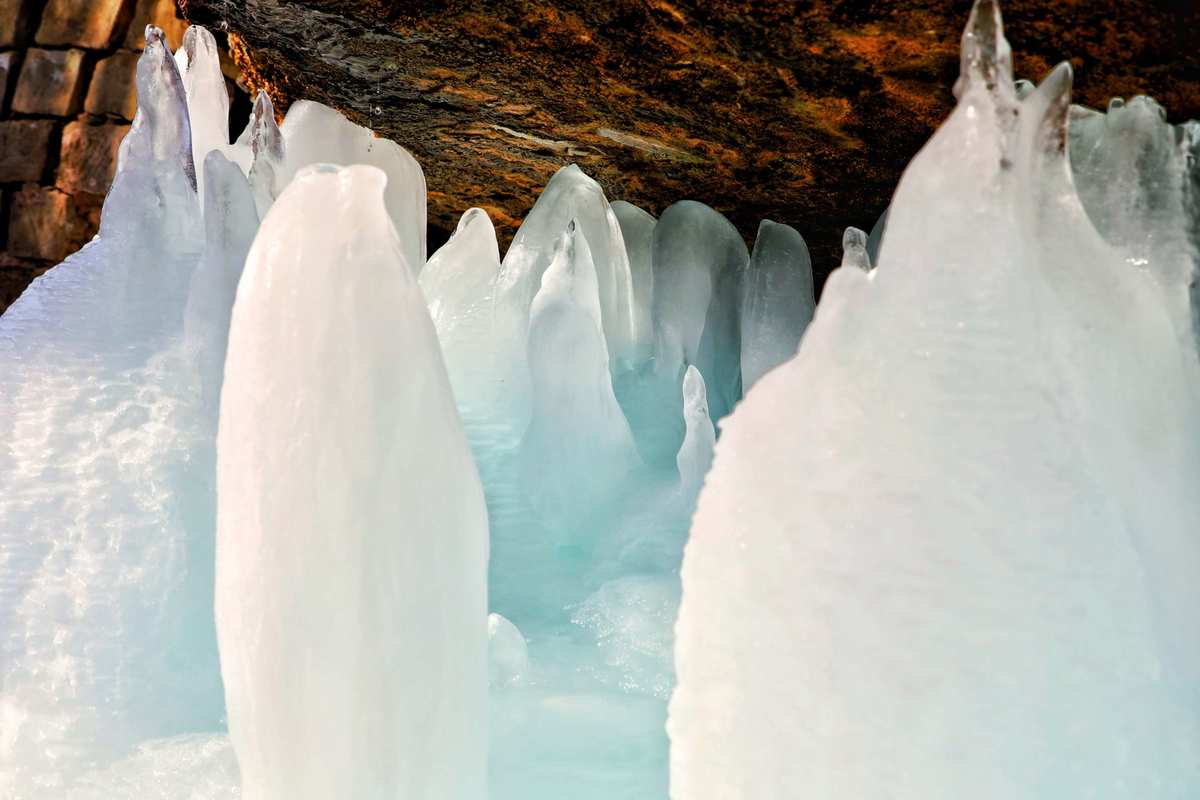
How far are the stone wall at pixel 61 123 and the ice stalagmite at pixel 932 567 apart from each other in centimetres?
469

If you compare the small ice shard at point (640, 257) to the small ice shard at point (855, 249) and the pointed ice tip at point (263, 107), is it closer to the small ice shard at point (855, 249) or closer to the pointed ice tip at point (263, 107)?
the small ice shard at point (855, 249)

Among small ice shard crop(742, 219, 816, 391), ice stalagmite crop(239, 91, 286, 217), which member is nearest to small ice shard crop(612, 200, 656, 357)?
small ice shard crop(742, 219, 816, 391)

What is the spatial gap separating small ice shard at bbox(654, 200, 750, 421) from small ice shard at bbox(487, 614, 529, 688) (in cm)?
106

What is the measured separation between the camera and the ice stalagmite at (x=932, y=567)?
2.57ft

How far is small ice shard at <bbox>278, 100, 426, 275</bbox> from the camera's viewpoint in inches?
89.2

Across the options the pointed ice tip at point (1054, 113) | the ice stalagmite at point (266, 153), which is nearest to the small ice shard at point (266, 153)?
the ice stalagmite at point (266, 153)

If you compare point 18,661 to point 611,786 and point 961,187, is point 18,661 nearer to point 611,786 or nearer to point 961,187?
point 611,786

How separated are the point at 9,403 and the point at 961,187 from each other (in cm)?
136

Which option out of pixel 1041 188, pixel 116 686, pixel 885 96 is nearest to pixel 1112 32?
pixel 885 96

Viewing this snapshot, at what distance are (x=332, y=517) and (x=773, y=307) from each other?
5.28ft

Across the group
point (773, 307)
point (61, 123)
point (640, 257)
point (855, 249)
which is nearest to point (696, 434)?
point (855, 249)

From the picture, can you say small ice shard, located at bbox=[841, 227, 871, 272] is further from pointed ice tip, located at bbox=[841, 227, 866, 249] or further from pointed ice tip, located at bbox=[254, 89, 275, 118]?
pointed ice tip, located at bbox=[254, 89, 275, 118]

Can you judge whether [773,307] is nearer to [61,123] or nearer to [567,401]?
[567,401]

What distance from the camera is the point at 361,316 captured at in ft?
3.21
